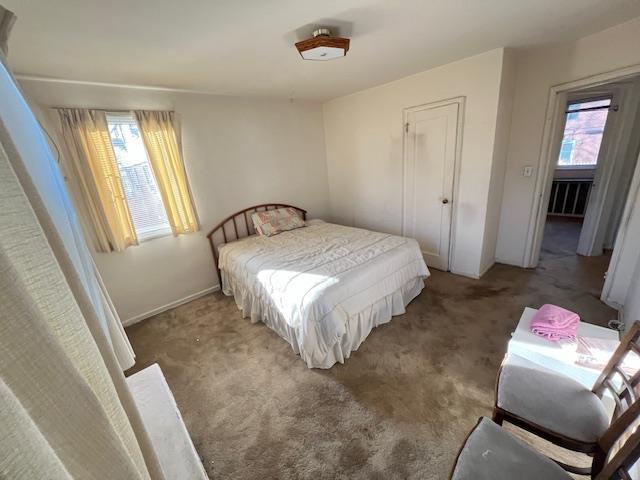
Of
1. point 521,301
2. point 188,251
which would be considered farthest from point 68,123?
point 521,301

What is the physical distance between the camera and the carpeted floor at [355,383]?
1.42 meters

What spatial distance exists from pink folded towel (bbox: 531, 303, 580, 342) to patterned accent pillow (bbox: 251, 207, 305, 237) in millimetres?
2636

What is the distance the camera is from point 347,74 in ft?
9.11

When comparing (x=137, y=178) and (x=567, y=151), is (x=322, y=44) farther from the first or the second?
(x=567, y=151)

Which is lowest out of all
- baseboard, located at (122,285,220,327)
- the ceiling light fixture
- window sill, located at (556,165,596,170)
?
baseboard, located at (122,285,220,327)

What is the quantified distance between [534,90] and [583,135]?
11.4 ft

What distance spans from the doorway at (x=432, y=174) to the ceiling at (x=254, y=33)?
540 mm

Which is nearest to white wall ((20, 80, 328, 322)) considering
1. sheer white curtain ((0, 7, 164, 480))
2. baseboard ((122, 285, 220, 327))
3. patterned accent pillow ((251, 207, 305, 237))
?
baseboard ((122, 285, 220, 327))

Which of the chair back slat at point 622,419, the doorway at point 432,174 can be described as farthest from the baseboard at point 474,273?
the chair back slat at point 622,419

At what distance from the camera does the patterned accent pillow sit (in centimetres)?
333

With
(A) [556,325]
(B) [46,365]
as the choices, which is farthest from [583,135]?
(B) [46,365]

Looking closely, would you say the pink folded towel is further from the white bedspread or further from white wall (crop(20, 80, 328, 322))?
white wall (crop(20, 80, 328, 322))

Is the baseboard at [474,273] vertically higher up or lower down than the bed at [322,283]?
lower down

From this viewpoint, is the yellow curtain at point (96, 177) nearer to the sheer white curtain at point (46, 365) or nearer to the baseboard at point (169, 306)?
the baseboard at point (169, 306)
